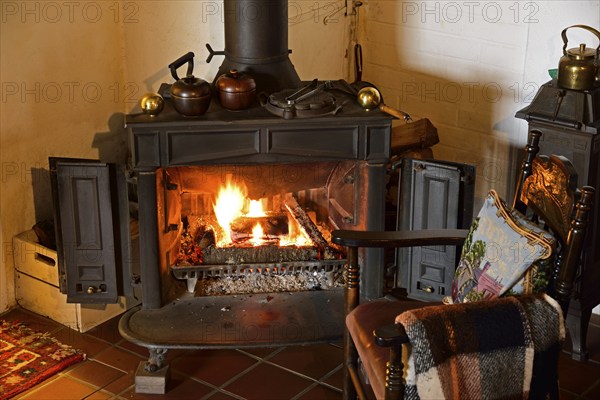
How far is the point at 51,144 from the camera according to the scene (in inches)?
150

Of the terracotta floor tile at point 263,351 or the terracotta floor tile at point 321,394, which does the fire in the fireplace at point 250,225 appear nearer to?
the terracotta floor tile at point 263,351

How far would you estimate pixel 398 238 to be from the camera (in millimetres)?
2918

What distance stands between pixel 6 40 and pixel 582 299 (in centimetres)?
242

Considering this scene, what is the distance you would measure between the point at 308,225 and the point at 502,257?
1.18 m

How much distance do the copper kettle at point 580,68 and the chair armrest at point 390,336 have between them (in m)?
1.43

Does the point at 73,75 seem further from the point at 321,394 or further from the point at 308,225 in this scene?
the point at 321,394

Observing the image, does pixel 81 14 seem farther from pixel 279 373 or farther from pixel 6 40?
pixel 279 373

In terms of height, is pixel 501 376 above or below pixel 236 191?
below

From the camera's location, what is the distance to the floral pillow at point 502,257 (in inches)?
103

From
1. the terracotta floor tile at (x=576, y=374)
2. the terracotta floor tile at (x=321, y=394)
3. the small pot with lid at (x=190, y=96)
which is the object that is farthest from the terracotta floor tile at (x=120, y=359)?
the terracotta floor tile at (x=576, y=374)

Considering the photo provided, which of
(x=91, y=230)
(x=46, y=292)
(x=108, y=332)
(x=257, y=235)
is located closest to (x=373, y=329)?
(x=257, y=235)

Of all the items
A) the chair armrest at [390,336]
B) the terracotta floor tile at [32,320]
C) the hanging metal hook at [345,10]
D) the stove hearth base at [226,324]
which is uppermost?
the hanging metal hook at [345,10]

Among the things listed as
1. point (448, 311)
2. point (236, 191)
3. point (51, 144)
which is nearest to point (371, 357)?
point (448, 311)

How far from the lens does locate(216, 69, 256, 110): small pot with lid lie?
325 centimetres
